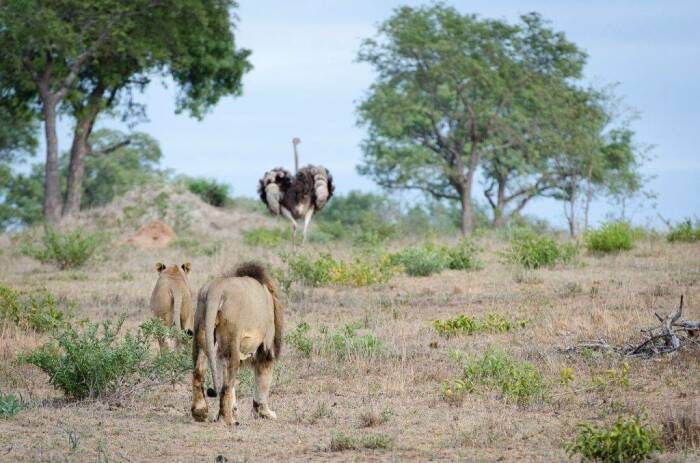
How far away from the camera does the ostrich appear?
24.9m

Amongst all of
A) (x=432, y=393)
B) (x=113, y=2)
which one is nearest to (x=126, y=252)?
(x=113, y=2)

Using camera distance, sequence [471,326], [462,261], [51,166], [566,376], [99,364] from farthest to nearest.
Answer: [51,166] → [462,261] → [471,326] → [566,376] → [99,364]

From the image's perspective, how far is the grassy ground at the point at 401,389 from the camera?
7934 millimetres

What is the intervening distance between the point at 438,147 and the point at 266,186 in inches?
906

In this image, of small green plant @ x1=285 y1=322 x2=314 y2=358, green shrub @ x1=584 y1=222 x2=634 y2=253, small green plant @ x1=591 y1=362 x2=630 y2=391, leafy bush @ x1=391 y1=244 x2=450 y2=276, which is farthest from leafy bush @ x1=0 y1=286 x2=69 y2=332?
green shrub @ x1=584 y1=222 x2=634 y2=253

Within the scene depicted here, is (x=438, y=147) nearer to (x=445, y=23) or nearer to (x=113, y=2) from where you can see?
(x=445, y=23)

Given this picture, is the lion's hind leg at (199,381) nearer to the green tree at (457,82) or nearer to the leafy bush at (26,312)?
the leafy bush at (26,312)

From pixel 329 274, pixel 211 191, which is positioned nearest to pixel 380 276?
pixel 329 274

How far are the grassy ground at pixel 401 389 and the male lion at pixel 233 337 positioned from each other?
0.24 meters

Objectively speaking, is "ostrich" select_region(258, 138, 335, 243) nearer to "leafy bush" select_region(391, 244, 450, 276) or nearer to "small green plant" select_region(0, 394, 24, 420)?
"leafy bush" select_region(391, 244, 450, 276)

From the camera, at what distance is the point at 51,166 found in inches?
1350

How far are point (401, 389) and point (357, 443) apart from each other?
2470 mm

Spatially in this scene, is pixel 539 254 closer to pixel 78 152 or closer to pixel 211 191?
pixel 78 152

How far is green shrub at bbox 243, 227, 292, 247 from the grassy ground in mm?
9396
